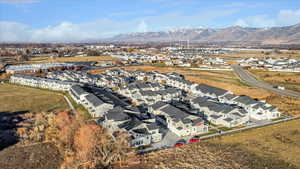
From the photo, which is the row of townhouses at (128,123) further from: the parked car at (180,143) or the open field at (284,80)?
the open field at (284,80)

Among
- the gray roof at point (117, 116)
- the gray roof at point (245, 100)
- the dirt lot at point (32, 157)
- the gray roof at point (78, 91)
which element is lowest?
the dirt lot at point (32, 157)

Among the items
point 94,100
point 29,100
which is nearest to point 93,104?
point 94,100

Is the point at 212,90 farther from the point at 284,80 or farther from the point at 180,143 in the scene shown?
the point at 284,80

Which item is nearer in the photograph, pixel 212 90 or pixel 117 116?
pixel 117 116

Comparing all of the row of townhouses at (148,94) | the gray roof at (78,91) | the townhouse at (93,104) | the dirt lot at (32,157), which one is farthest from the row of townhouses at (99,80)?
the dirt lot at (32,157)

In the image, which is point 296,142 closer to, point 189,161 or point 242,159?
point 242,159
